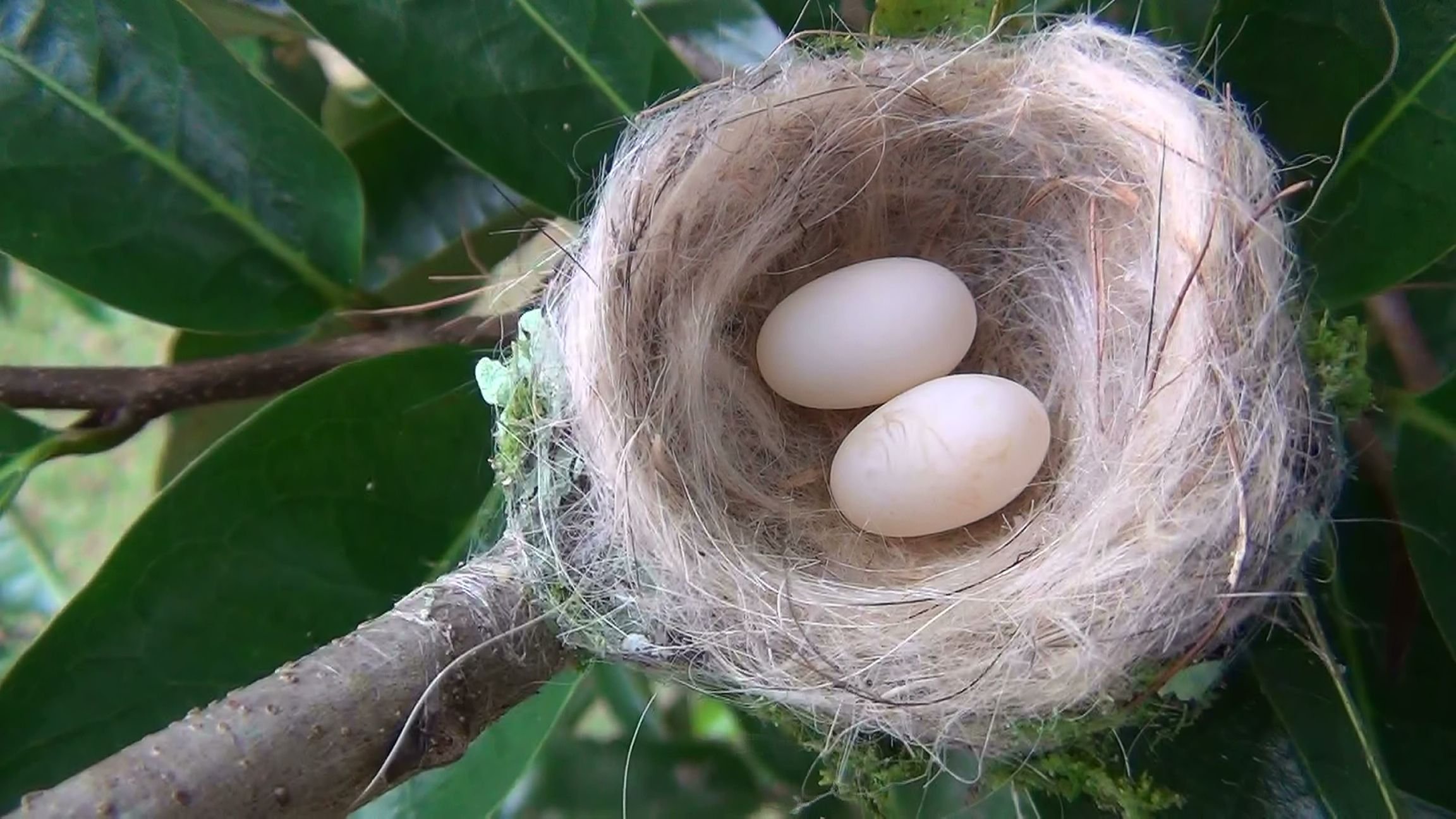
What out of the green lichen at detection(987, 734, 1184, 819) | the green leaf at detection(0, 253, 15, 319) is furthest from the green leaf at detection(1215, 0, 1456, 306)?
the green leaf at detection(0, 253, 15, 319)

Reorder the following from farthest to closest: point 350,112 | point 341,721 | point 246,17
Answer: point 350,112
point 246,17
point 341,721

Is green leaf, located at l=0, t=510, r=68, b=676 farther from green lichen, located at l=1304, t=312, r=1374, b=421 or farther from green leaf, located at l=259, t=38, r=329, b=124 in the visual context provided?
green lichen, located at l=1304, t=312, r=1374, b=421

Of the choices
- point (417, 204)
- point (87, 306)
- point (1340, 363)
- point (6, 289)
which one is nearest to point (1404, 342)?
point (1340, 363)

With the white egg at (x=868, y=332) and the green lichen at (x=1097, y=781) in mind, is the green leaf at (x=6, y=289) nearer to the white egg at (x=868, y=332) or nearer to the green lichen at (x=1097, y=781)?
the white egg at (x=868, y=332)

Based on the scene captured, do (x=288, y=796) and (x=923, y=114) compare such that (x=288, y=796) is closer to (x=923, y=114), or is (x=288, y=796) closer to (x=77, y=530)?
(x=923, y=114)

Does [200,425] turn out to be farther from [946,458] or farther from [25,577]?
[946,458]

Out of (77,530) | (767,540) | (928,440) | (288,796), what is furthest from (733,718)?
(77,530)

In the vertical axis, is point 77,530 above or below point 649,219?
below
